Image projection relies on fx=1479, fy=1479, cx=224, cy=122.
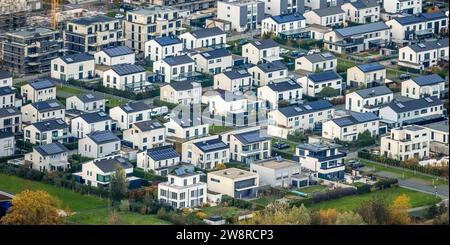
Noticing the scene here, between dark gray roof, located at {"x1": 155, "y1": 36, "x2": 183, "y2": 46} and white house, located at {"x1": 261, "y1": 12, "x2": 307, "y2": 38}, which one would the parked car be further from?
white house, located at {"x1": 261, "y1": 12, "x2": 307, "y2": 38}

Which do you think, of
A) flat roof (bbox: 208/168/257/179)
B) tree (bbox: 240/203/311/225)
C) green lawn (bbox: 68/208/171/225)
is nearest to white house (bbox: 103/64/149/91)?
flat roof (bbox: 208/168/257/179)

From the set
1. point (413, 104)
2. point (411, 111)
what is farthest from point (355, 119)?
point (413, 104)

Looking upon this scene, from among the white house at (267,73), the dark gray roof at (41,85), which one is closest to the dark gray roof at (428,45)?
the white house at (267,73)

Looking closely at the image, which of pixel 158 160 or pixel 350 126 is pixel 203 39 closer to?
pixel 350 126
